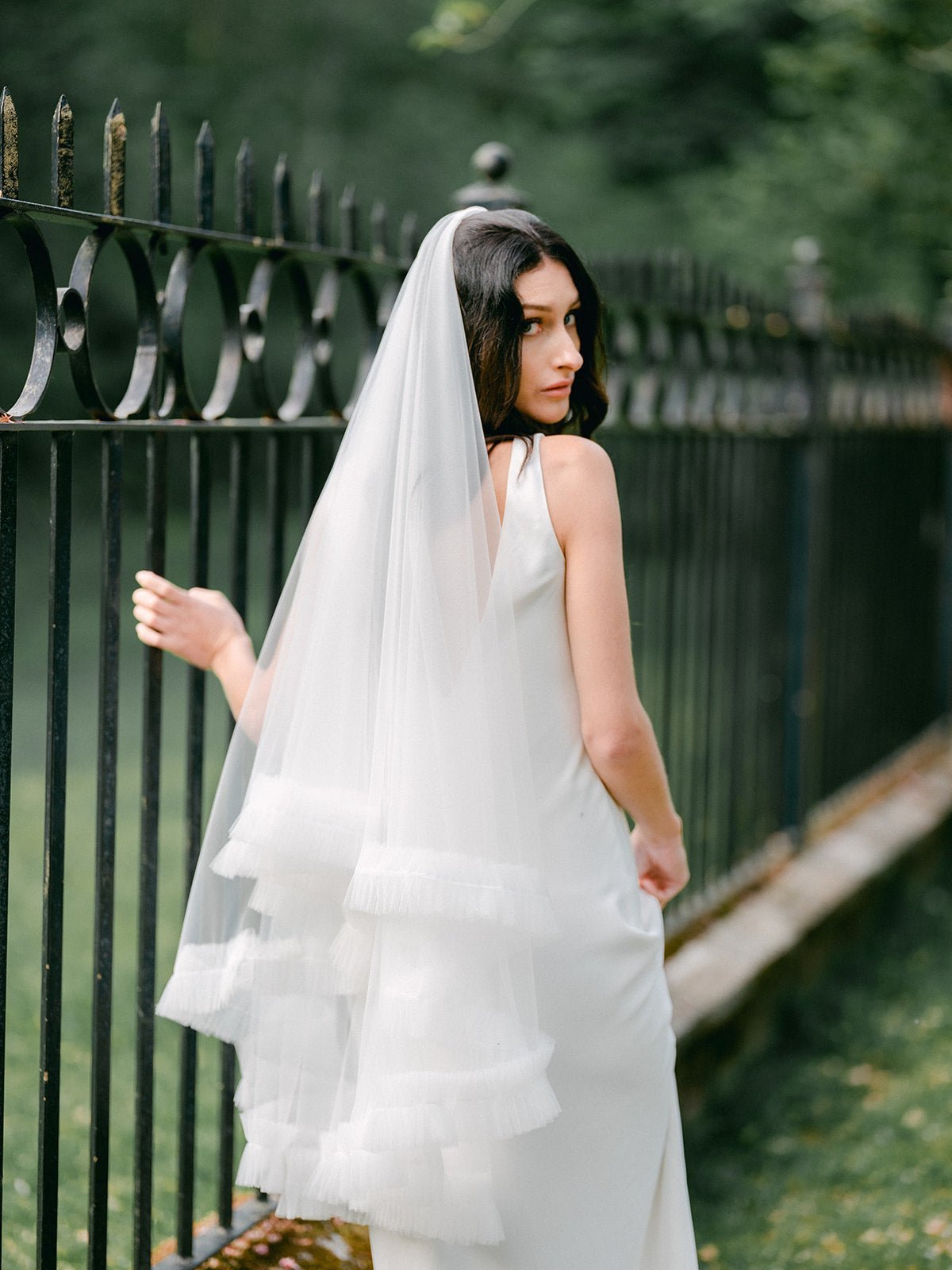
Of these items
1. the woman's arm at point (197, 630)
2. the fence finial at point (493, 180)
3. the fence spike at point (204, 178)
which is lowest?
the woman's arm at point (197, 630)

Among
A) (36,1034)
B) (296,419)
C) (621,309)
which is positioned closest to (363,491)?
(296,419)

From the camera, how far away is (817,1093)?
4117mm

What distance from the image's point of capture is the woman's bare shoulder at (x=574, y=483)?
2.08m

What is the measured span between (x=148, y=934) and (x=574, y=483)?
101 cm

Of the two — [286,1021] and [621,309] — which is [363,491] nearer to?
[286,1021]

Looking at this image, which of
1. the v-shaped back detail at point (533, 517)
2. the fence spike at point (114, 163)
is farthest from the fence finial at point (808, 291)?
the fence spike at point (114, 163)

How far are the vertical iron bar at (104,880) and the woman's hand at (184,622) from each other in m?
0.05

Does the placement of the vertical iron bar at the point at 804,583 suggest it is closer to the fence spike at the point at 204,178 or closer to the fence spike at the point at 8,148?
the fence spike at the point at 204,178

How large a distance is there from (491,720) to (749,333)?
279cm

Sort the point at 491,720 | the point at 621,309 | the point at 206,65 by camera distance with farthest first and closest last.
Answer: the point at 206,65, the point at 621,309, the point at 491,720

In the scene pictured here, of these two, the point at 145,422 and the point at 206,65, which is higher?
the point at 206,65

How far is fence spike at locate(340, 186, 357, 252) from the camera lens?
2709mm

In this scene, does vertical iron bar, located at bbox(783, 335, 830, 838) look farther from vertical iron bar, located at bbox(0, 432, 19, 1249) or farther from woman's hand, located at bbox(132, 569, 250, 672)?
vertical iron bar, located at bbox(0, 432, 19, 1249)

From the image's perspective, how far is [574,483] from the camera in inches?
81.8
